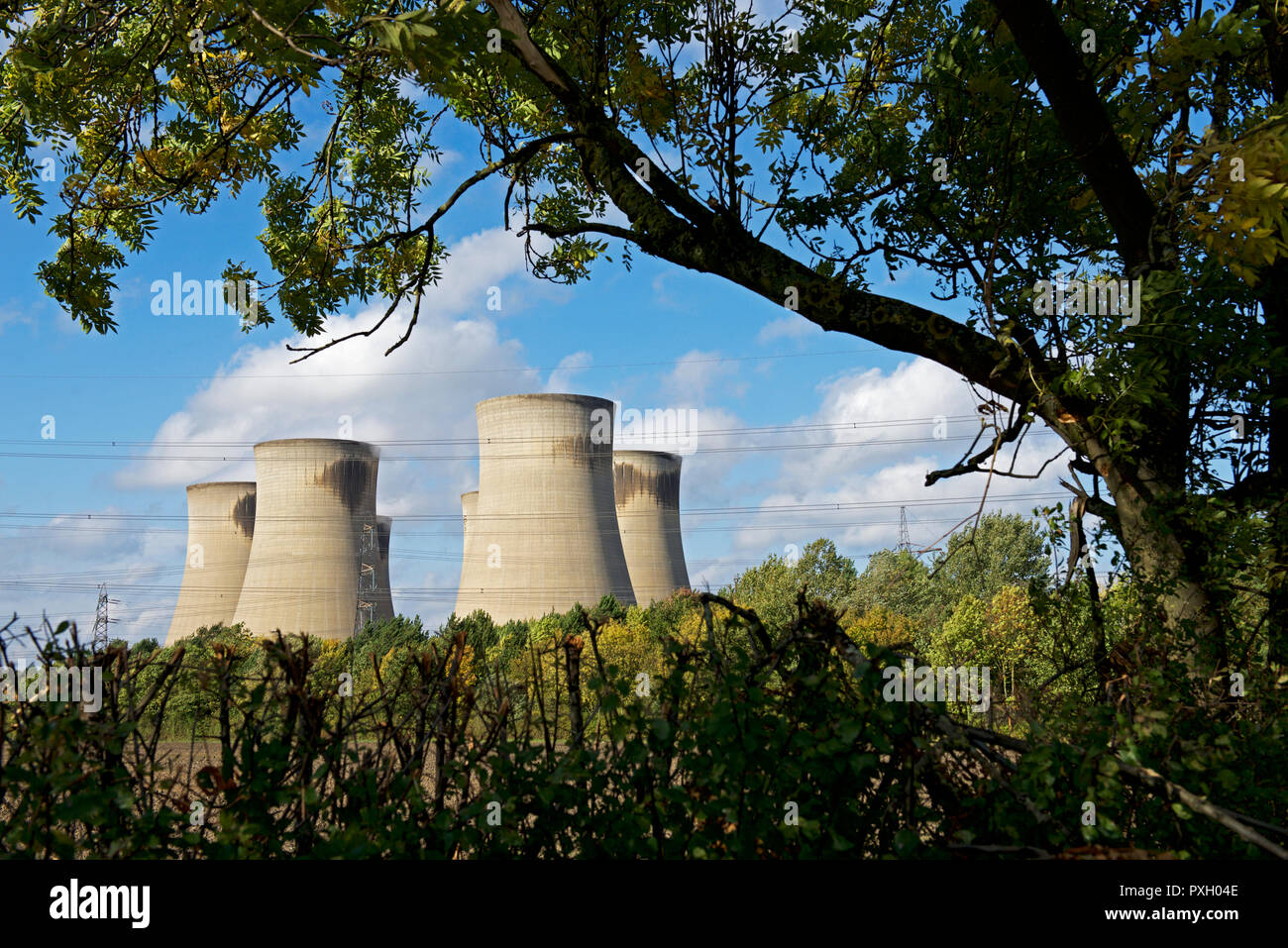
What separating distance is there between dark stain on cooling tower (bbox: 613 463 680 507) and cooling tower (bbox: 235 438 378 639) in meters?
5.47

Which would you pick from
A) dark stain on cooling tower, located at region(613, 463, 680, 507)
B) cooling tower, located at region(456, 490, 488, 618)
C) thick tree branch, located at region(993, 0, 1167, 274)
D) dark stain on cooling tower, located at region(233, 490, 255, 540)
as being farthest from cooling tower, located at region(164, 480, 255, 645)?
thick tree branch, located at region(993, 0, 1167, 274)

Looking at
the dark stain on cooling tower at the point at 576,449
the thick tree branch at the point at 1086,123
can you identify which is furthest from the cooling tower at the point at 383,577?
the thick tree branch at the point at 1086,123

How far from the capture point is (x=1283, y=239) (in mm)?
2494

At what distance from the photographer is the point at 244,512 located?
2069cm

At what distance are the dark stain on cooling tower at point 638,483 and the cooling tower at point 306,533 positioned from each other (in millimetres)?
5469

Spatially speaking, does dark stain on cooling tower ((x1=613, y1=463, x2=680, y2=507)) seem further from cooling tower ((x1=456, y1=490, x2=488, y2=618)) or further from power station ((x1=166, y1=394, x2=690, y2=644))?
cooling tower ((x1=456, y1=490, x2=488, y2=618))

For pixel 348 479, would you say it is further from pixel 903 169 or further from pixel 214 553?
pixel 903 169

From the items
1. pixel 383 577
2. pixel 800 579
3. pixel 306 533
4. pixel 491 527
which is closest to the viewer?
pixel 491 527

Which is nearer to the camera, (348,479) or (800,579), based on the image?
(348,479)

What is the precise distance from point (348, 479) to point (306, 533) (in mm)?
1371

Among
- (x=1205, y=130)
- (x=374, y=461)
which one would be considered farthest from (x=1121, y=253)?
(x=374, y=461)

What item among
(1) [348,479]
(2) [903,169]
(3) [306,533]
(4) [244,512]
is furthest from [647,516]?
(2) [903,169]

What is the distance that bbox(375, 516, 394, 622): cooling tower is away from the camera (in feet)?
79.2
